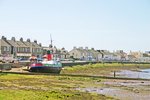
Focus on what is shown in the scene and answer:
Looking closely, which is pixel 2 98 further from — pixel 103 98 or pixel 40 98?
pixel 103 98

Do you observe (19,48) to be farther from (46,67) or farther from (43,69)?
(43,69)

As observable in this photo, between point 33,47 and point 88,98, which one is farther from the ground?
point 33,47

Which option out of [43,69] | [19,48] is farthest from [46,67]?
[19,48]

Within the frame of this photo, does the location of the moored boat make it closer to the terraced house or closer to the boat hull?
the boat hull

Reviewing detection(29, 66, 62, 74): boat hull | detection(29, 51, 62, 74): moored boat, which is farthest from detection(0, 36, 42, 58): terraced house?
detection(29, 66, 62, 74): boat hull

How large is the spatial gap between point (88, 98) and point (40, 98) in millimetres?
4298

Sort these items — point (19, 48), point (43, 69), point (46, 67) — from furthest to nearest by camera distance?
point (19, 48) < point (46, 67) < point (43, 69)

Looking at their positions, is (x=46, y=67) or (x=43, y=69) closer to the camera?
(x=43, y=69)

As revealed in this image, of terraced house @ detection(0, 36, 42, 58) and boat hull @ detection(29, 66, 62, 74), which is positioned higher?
terraced house @ detection(0, 36, 42, 58)

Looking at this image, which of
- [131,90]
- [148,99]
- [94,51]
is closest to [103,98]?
[148,99]

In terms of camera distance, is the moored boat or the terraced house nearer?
the moored boat

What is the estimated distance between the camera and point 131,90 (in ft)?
116

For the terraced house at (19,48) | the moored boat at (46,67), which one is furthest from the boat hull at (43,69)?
the terraced house at (19,48)

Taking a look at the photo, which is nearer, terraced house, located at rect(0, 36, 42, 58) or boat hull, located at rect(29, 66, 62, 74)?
boat hull, located at rect(29, 66, 62, 74)
